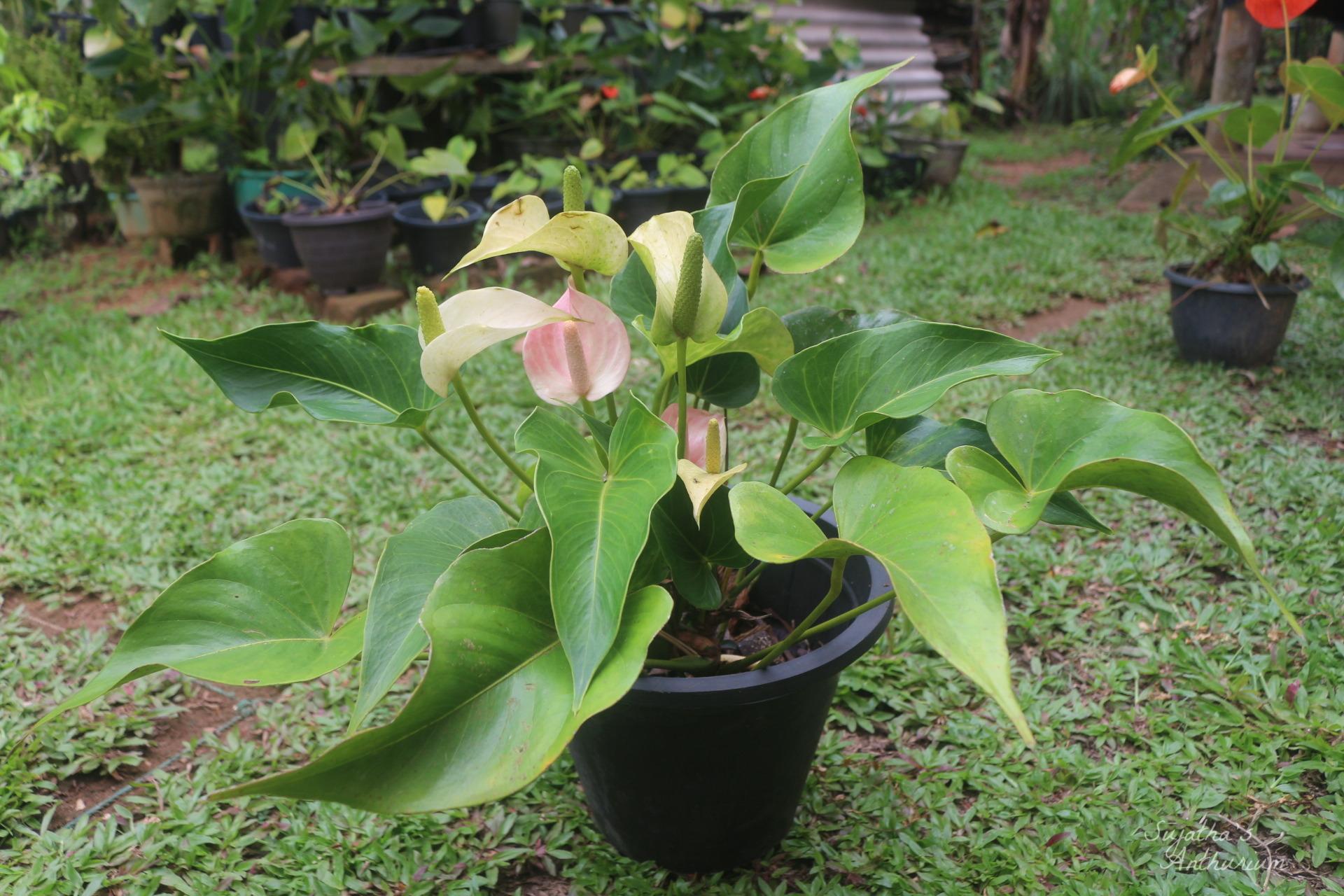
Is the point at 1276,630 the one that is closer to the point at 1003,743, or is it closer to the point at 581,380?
the point at 1003,743

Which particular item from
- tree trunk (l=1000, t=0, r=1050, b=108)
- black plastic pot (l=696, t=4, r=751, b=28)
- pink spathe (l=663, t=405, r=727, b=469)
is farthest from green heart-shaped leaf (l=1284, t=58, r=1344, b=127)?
tree trunk (l=1000, t=0, r=1050, b=108)

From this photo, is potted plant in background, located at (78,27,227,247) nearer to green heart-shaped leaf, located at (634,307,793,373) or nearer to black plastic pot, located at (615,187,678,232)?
black plastic pot, located at (615,187,678,232)

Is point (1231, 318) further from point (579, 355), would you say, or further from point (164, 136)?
point (164, 136)

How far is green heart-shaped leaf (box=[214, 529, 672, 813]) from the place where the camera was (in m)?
0.75

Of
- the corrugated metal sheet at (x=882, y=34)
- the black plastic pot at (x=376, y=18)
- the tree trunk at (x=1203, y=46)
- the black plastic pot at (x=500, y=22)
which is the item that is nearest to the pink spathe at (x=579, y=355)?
the black plastic pot at (x=376, y=18)

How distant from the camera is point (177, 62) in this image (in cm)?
371

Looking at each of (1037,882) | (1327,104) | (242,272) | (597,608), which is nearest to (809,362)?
(597,608)

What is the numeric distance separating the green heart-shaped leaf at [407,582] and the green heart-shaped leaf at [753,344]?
28 cm

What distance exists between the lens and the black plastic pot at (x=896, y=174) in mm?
4723

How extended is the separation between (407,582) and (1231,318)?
7.69 feet

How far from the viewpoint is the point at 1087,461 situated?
2.87ft

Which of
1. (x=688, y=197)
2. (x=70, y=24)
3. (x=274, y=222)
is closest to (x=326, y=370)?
(x=274, y=222)

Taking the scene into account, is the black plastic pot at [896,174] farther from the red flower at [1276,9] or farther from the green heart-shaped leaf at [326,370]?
the green heart-shaped leaf at [326,370]

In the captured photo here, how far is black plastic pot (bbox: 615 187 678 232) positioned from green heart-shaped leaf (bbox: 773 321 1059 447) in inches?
115
